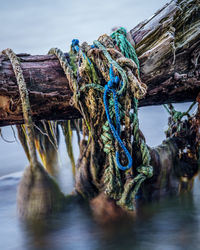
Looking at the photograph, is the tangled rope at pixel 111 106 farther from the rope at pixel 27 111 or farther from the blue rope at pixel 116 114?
the rope at pixel 27 111

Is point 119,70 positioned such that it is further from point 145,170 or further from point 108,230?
point 108,230

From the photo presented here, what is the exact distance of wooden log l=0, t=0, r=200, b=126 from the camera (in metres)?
1.03

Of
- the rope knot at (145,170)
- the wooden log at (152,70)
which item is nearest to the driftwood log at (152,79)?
the wooden log at (152,70)

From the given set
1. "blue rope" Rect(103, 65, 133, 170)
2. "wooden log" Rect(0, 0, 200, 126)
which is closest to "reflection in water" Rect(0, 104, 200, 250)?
"blue rope" Rect(103, 65, 133, 170)

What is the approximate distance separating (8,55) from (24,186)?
462mm

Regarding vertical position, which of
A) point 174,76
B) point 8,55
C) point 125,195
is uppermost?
point 8,55

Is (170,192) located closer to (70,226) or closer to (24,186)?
(70,226)

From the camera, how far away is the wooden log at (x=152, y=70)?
3.37 ft

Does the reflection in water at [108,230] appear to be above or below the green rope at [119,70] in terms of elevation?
below

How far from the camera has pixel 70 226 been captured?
107 cm

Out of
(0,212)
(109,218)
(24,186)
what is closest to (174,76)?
(109,218)

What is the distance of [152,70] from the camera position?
1.13m

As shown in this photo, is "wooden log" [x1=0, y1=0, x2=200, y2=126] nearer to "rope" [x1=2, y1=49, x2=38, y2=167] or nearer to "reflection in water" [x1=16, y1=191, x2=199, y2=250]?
"rope" [x1=2, y1=49, x2=38, y2=167]

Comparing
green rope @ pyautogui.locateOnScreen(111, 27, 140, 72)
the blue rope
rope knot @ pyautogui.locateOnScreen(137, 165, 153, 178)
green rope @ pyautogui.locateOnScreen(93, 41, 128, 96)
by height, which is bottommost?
rope knot @ pyautogui.locateOnScreen(137, 165, 153, 178)
